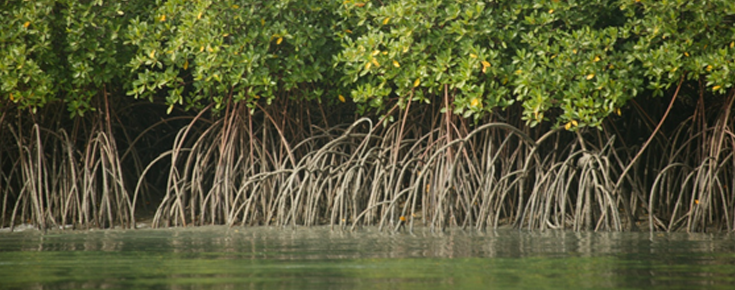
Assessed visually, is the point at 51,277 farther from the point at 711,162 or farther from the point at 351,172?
the point at 711,162

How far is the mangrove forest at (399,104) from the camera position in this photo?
25.8 feet

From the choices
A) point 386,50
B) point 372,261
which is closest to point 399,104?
point 386,50

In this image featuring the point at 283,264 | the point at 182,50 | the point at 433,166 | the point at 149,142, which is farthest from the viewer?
the point at 149,142

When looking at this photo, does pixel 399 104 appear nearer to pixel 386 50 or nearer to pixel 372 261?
pixel 386 50

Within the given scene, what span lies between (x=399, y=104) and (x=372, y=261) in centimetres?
353

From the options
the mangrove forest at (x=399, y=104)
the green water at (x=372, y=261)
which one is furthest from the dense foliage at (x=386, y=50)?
the green water at (x=372, y=261)

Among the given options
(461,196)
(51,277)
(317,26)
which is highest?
(317,26)

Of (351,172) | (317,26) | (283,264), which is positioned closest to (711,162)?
(351,172)

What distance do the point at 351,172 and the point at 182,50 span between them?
202 centimetres

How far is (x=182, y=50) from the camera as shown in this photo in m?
8.96

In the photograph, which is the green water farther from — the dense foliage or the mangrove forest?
the dense foliage

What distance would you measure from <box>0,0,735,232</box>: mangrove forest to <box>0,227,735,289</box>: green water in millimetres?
826

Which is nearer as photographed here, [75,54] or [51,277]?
[51,277]

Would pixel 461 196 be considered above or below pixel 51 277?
above
